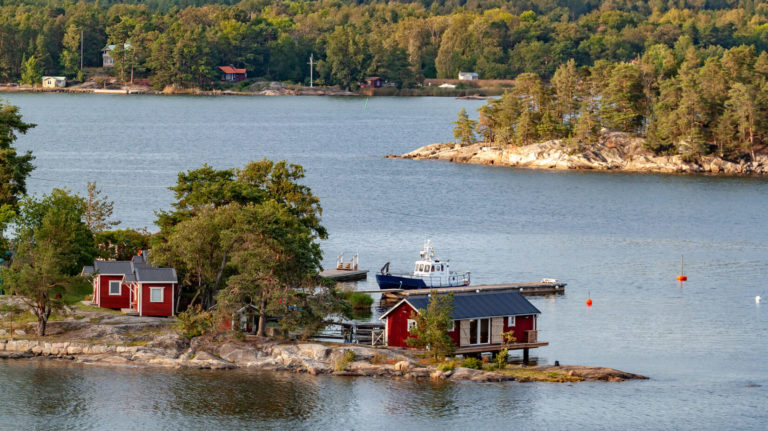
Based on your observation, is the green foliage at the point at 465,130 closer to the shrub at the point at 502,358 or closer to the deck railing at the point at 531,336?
the deck railing at the point at 531,336

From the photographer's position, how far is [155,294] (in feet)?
155

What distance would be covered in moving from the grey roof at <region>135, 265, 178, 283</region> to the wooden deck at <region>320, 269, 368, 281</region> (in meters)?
13.4

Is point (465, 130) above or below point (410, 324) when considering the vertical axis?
above

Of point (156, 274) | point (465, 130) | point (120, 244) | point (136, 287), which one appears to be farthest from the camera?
point (465, 130)

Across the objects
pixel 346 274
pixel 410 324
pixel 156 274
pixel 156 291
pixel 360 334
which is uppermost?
pixel 156 274

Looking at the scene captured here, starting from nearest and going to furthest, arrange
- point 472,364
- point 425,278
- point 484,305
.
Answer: point 472,364
point 484,305
point 425,278

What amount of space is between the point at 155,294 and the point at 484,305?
12697mm

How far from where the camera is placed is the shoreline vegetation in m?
42.4

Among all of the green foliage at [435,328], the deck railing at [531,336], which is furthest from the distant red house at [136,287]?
the deck railing at [531,336]

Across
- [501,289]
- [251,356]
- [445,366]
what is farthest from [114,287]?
[501,289]

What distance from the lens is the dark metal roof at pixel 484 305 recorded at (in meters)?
44.9

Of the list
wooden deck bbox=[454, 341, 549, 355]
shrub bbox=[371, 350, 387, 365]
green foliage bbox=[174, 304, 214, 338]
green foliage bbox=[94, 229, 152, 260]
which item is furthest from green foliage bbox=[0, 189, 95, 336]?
wooden deck bbox=[454, 341, 549, 355]

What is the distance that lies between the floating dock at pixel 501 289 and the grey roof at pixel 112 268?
12382 mm

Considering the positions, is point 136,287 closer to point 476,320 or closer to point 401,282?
point 476,320
